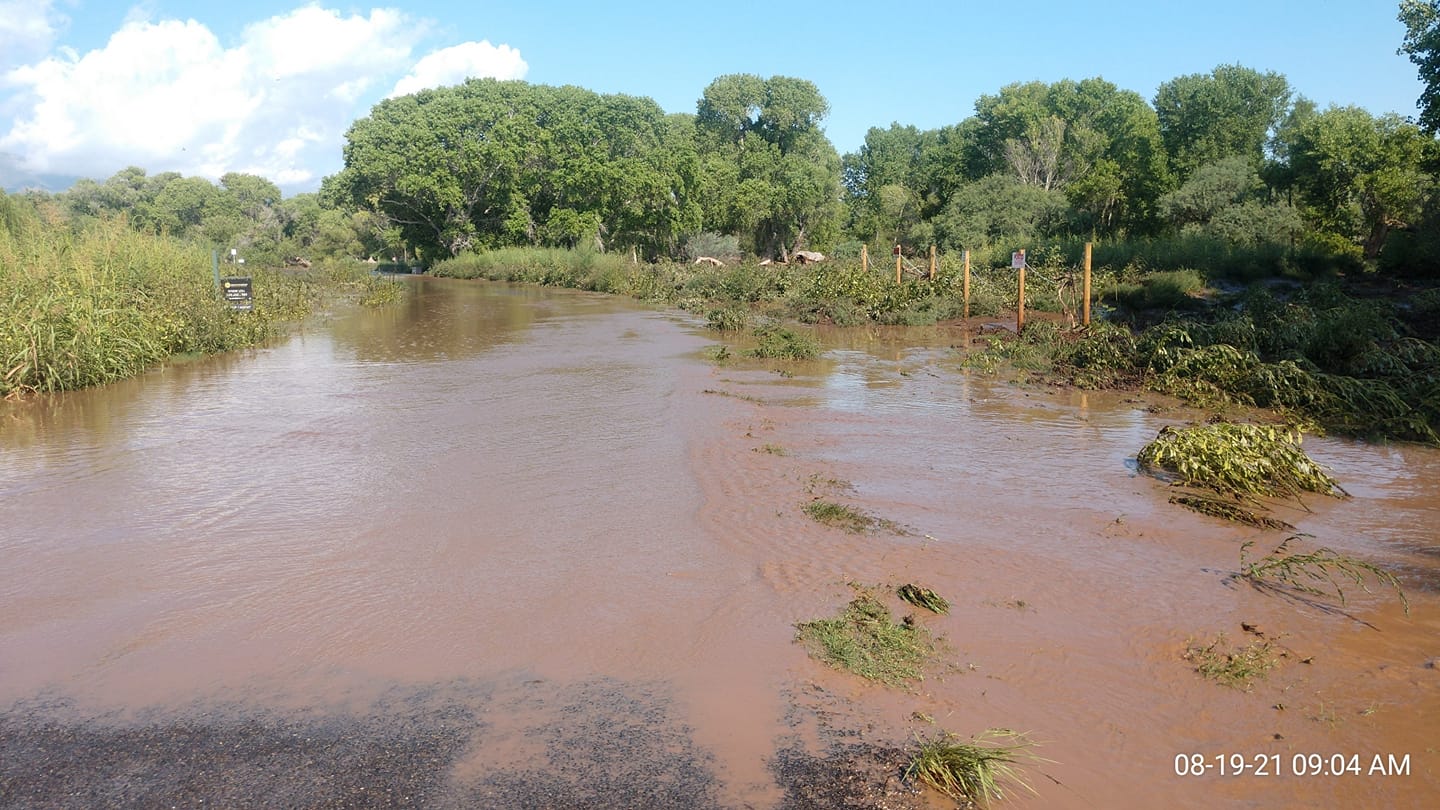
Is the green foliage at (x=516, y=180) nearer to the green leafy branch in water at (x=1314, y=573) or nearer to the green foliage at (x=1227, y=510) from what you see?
the green foliage at (x=1227, y=510)

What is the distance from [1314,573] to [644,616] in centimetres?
439

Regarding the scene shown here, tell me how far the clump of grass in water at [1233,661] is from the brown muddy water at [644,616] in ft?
0.28

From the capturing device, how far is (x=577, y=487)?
26.3ft

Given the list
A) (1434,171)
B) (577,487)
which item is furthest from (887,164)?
(577,487)

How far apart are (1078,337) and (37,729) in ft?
51.6

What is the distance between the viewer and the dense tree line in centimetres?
2600

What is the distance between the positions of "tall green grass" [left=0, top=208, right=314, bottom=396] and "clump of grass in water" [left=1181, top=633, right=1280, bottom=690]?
13865 millimetres

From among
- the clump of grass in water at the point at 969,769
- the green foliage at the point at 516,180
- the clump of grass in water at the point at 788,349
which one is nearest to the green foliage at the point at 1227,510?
the clump of grass in water at the point at 969,769

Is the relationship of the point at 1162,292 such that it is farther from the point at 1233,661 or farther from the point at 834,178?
the point at 834,178

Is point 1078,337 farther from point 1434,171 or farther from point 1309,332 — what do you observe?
point 1434,171

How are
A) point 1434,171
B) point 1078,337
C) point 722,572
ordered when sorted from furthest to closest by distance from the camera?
point 1434,171 < point 1078,337 < point 722,572
